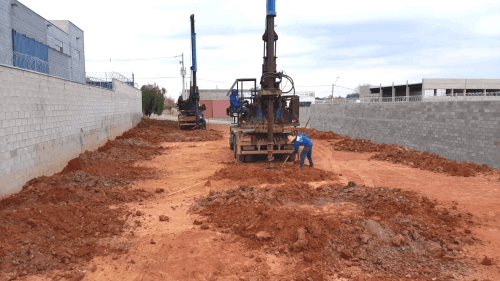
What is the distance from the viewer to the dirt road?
4.56 meters

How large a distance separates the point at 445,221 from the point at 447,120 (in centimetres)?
796

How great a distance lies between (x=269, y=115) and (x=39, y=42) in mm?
18415

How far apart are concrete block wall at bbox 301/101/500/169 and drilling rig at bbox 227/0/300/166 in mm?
5659

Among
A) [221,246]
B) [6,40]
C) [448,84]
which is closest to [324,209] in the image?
[221,246]

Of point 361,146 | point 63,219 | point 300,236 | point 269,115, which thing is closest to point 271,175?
point 269,115

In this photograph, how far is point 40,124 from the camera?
895 centimetres

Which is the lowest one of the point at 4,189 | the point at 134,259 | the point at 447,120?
the point at 134,259

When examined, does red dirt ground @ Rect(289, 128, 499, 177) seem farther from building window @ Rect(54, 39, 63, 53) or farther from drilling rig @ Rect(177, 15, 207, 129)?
building window @ Rect(54, 39, 63, 53)

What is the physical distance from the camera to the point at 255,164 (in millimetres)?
12234

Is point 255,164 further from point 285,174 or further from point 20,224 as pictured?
point 20,224

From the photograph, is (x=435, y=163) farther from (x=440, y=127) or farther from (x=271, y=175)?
(x=271, y=175)

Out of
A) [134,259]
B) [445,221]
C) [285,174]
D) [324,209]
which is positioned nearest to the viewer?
[134,259]

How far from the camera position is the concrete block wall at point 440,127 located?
11.0m

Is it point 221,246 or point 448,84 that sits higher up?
point 448,84
